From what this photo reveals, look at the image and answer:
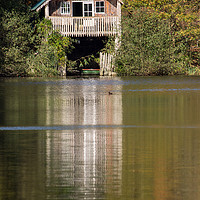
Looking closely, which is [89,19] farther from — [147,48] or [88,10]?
[147,48]

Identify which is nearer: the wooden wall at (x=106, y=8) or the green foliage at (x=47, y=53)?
the green foliage at (x=47, y=53)

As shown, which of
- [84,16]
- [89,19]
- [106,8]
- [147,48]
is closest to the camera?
[147,48]

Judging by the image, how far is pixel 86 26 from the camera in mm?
54688

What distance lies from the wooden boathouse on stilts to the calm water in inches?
1279

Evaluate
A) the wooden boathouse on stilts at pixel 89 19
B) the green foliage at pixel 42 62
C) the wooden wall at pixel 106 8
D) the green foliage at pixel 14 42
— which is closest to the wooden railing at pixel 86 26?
the wooden boathouse on stilts at pixel 89 19

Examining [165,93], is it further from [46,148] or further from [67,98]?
[46,148]

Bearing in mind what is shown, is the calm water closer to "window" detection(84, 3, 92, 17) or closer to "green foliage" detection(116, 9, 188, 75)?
"green foliage" detection(116, 9, 188, 75)

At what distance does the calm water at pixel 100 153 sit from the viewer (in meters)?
8.12

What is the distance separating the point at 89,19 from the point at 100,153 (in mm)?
44092

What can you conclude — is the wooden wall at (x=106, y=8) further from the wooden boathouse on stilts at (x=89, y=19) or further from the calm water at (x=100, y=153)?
the calm water at (x=100, y=153)

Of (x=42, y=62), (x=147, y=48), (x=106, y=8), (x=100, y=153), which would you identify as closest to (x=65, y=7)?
(x=106, y=8)

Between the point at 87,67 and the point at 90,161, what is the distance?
172 feet

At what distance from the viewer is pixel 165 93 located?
3045 centimetres

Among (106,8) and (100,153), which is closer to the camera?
(100,153)
